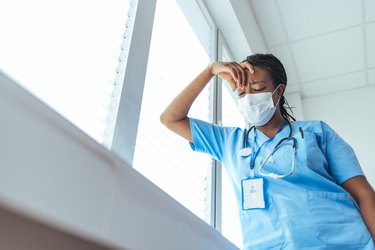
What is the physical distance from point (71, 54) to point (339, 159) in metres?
0.96

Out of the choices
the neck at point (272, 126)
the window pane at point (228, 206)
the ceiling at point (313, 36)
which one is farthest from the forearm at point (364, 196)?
the ceiling at point (313, 36)

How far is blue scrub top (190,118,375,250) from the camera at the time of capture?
3.15 feet

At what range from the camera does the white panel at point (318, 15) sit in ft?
7.88

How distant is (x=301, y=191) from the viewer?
3.42 ft

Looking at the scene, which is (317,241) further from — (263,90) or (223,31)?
(223,31)

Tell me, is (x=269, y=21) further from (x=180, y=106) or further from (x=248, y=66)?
(x=180, y=106)

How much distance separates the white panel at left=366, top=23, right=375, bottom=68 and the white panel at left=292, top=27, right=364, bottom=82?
0.17 ft

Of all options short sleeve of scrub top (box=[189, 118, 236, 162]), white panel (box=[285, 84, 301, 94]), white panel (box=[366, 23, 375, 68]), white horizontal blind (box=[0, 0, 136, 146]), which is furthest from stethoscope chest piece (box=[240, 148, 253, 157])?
white panel (box=[285, 84, 301, 94])

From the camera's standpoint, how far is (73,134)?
2.07 feet

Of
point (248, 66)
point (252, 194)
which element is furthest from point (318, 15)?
point (252, 194)

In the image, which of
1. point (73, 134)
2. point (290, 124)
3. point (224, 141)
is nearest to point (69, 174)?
point (73, 134)

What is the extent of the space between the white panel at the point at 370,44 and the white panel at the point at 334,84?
136 millimetres

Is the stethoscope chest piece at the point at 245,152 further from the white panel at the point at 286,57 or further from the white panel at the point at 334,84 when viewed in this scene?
the white panel at the point at 334,84

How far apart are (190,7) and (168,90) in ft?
2.50
